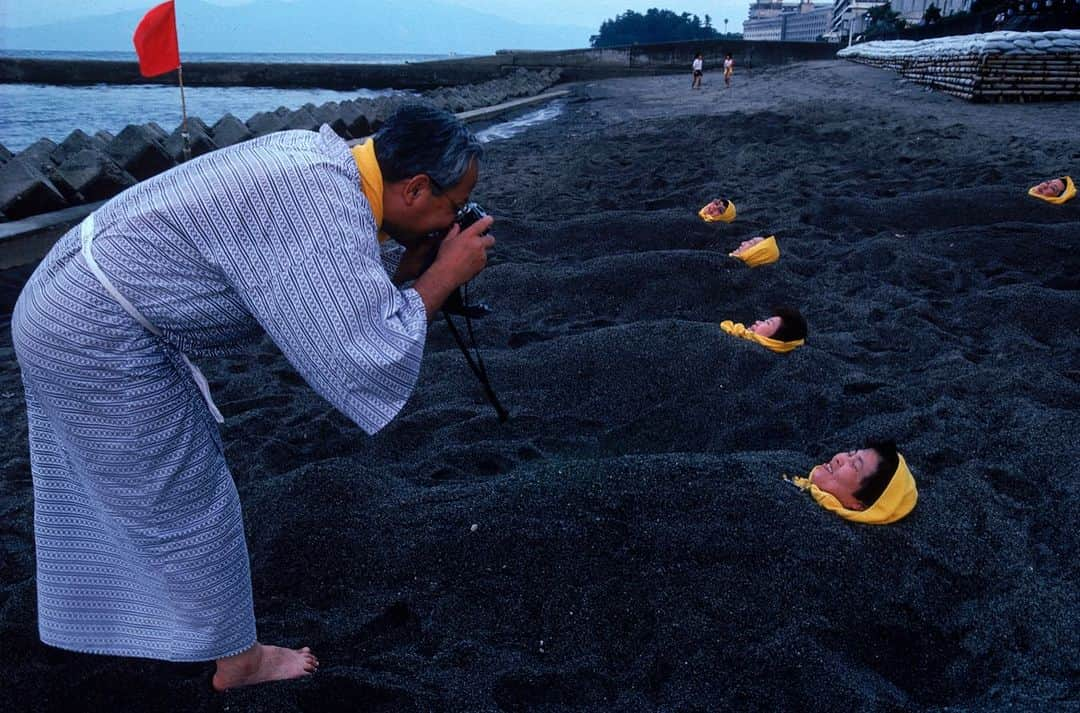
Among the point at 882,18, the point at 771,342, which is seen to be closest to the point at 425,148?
the point at 771,342

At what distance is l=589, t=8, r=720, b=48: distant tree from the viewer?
9181 centimetres

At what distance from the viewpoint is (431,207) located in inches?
60.7

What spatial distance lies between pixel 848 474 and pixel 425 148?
178cm

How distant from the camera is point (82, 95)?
24703 millimetres

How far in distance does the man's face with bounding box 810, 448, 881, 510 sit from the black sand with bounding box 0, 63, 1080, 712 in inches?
4.5

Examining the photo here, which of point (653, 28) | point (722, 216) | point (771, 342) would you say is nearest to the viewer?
point (771, 342)

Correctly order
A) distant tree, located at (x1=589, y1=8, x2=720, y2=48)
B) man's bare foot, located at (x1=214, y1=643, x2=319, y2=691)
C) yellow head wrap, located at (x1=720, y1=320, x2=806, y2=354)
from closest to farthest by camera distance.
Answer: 1. man's bare foot, located at (x1=214, y1=643, x2=319, y2=691)
2. yellow head wrap, located at (x1=720, y1=320, x2=806, y2=354)
3. distant tree, located at (x1=589, y1=8, x2=720, y2=48)

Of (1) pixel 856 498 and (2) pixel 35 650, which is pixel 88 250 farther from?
(1) pixel 856 498

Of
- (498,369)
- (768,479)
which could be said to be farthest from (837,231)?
Answer: (768,479)

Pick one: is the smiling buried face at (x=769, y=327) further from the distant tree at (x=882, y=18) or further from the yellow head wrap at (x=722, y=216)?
the distant tree at (x=882, y=18)

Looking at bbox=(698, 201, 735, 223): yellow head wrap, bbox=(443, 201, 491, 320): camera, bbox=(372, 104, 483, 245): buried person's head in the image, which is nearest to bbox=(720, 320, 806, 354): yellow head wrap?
bbox=(698, 201, 735, 223): yellow head wrap

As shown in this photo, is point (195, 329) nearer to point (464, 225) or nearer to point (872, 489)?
point (464, 225)

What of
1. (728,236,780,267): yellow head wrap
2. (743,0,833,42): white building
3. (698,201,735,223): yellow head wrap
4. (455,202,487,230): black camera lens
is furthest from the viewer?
(743,0,833,42): white building

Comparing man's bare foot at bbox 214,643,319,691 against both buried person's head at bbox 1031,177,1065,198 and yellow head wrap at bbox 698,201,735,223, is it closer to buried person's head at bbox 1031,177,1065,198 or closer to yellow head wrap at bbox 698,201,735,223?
yellow head wrap at bbox 698,201,735,223
